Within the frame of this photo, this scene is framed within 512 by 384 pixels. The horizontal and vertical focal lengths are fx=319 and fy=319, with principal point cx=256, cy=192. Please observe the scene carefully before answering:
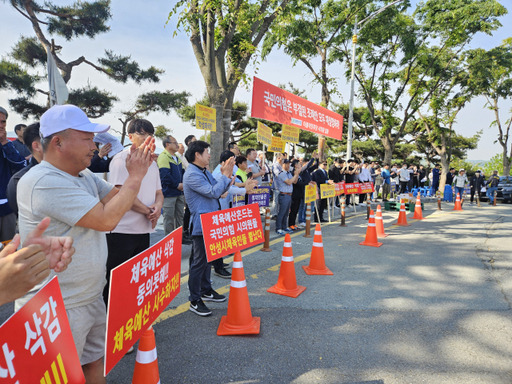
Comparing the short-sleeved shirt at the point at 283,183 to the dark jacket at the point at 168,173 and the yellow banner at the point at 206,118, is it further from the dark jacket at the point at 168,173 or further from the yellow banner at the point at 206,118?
the dark jacket at the point at 168,173

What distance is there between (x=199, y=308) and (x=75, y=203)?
2.37 metres

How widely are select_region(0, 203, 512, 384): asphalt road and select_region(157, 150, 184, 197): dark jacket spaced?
126 cm

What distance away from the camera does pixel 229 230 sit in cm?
383

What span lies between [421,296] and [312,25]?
16.4m

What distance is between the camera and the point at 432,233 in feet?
27.0

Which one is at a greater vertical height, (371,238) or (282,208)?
(282,208)

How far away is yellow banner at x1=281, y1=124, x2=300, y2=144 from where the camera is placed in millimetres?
9794

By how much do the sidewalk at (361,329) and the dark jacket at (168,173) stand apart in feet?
5.93

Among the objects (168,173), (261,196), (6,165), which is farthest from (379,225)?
(6,165)

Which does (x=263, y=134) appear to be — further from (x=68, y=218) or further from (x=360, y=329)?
(x=68, y=218)

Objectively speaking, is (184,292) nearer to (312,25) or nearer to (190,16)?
(190,16)

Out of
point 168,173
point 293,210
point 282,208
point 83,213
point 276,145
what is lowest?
point 293,210

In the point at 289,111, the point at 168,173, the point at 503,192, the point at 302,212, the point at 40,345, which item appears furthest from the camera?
the point at 503,192

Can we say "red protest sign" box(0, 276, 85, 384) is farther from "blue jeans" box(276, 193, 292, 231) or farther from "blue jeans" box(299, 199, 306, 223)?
"blue jeans" box(299, 199, 306, 223)
